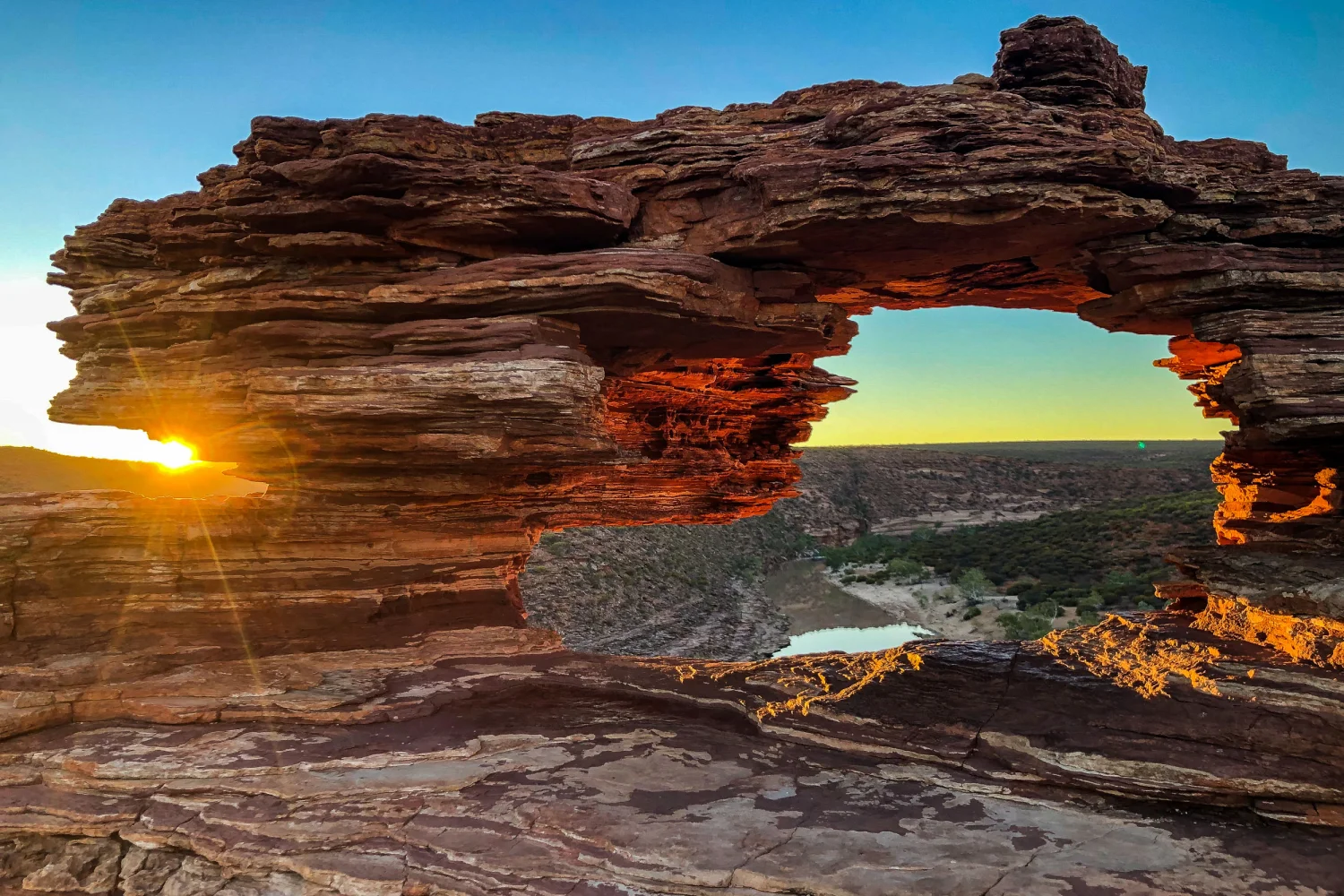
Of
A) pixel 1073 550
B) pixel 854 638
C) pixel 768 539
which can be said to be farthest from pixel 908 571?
pixel 768 539

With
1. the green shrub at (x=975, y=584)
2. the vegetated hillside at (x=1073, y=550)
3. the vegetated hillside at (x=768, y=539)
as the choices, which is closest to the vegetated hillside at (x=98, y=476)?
the vegetated hillside at (x=768, y=539)

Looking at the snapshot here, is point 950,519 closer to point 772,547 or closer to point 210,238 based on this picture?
point 772,547

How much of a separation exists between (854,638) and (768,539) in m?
28.2

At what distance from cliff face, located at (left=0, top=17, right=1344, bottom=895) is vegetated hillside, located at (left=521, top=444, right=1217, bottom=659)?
21.4 m

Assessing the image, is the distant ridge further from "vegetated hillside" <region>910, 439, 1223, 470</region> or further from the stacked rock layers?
the stacked rock layers

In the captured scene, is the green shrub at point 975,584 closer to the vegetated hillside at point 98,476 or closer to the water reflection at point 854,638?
the water reflection at point 854,638

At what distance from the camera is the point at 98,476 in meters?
63.5

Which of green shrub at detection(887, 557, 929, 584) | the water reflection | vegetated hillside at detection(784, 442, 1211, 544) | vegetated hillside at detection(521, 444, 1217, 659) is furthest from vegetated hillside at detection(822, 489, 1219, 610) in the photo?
vegetated hillside at detection(784, 442, 1211, 544)

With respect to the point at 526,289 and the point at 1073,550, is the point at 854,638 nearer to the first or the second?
the point at 1073,550

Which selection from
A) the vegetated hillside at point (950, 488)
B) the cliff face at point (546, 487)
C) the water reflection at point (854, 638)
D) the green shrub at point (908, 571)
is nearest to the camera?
the cliff face at point (546, 487)

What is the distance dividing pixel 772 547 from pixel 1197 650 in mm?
54794

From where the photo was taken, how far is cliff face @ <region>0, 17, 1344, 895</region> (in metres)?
10.0

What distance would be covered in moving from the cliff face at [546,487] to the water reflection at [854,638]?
2314 centimetres

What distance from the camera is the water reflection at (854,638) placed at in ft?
127
